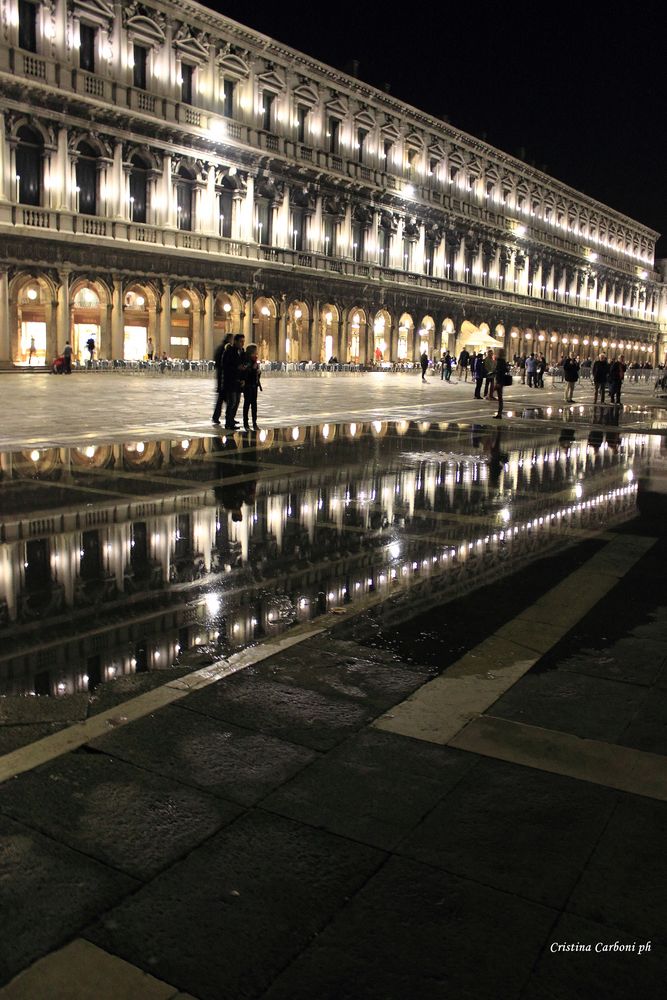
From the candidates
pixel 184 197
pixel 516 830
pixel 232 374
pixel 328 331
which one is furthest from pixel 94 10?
pixel 516 830

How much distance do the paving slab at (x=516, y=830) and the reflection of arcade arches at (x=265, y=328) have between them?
42400mm

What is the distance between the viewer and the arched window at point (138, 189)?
37.8 m

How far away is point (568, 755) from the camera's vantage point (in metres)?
3.53

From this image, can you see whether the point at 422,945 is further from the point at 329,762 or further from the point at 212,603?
the point at 212,603

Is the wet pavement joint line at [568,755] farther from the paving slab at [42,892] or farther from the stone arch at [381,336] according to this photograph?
the stone arch at [381,336]

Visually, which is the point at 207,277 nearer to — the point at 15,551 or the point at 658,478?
the point at 658,478

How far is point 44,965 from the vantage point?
226 cm

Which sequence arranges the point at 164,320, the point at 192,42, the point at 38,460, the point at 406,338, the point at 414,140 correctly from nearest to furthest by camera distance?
the point at 38,460
the point at 164,320
the point at 192,42
the point at 414,140
the point at 406,338

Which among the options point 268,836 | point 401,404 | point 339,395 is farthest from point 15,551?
point 339,395

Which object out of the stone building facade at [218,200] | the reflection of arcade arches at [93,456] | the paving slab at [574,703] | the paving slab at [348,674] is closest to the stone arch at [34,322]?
the stone building facade at [218,200]

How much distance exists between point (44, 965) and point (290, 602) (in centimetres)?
348

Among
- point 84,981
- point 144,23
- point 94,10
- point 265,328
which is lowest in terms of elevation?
point 84,981

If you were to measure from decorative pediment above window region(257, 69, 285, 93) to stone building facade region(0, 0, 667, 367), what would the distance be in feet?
0.34

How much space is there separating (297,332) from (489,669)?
4443 centimetres
